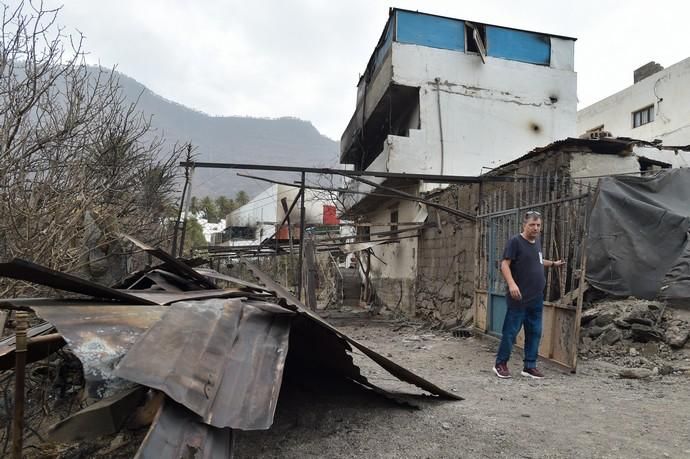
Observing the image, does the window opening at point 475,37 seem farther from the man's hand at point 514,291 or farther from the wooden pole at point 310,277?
the man's hand at point 514,291

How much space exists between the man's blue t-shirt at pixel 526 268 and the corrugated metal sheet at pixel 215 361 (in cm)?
296

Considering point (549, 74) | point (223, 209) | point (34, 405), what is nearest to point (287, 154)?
point (223, 209)

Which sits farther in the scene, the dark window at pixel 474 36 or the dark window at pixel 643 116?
the dark window at pixel 643 116

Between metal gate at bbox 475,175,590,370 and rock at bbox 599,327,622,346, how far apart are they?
2.03 ft

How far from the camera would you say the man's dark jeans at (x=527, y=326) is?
4.87 m

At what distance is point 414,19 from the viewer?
13766mm

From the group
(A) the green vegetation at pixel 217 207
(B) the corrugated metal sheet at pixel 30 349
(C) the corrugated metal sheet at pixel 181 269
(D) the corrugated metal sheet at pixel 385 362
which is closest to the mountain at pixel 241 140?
(A) the green vegetation at pixel 217 207

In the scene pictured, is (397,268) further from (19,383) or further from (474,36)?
(19,383)

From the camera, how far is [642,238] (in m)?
6.14

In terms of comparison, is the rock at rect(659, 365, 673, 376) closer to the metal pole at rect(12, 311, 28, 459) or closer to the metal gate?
the metal gate

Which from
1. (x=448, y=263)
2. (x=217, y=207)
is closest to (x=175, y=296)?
(x=448, y=263)

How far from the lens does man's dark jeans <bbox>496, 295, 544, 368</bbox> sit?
192 inches

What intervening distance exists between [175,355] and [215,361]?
24 cm

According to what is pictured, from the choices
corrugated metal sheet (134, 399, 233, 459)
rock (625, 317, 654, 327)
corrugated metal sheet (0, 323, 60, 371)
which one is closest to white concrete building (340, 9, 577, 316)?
rock (625, 317, 654, 327)
